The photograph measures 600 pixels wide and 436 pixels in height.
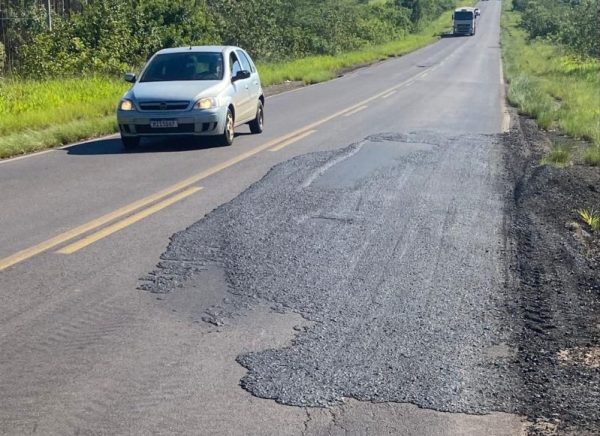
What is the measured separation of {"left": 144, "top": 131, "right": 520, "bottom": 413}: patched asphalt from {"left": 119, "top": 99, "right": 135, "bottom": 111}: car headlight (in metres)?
3.46

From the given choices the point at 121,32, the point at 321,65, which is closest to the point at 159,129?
the point at 121,32

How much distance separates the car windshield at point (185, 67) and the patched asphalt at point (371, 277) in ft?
13.2

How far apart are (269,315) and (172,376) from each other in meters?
1.21

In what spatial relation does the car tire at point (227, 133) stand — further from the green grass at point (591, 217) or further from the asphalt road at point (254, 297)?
the green grass at point (591, 217)

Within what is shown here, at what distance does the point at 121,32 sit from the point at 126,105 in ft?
53.0

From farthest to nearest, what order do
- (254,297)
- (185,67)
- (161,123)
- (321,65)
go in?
1. (321,65)
2. (185,67)
3. (161,123)
4. (254,297)

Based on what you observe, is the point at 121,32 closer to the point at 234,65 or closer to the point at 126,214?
the point at 234,65

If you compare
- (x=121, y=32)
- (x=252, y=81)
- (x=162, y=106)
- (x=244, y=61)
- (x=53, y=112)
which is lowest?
(x=53, y=112)

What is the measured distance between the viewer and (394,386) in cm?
494

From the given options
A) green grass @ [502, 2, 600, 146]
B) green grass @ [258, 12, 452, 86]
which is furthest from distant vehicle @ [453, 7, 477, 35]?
green grass @ [502, 2, 600, 146]

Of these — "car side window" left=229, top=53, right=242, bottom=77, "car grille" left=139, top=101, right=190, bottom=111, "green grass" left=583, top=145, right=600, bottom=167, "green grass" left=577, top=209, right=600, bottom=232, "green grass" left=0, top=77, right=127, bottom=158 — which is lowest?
"green grass" left=583, top=145, right=600, bottom=167

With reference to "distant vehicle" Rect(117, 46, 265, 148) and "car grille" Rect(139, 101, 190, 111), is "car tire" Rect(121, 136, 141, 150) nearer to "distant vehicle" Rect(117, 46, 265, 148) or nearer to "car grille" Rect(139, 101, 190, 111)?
"distant vehicle" Rect(117, 46, 265, 148)

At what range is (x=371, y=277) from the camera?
710 cm

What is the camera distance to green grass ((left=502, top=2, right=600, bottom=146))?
764 inches
